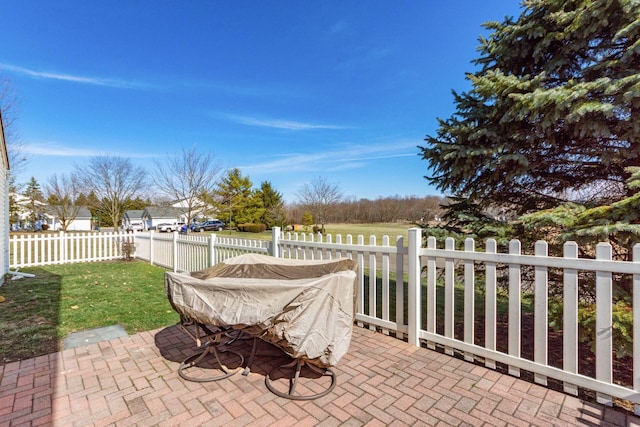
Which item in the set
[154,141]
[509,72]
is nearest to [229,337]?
[509,72]

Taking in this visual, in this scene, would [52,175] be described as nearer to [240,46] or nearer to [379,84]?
[240,46]

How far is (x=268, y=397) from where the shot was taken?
7.77 feet

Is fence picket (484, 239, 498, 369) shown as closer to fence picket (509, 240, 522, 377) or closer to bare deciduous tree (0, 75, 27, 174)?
fence picket (509, 240, 522, 377)

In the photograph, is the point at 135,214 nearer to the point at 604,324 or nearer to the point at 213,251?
the point at 213,251

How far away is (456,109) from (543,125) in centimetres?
136

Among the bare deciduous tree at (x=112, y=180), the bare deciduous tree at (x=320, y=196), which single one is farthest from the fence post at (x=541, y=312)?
the bare deciduous tree at (x=320, y=196)

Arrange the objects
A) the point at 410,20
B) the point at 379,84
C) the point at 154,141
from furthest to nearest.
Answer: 1. the point at 154,141
2. the point at 379,84
3. the point at 410,20

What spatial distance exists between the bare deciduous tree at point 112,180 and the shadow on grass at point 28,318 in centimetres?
1998

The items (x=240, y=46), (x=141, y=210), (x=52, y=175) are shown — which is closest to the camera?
(x=240, y=46)

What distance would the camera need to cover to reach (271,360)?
305cm

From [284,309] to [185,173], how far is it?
1792 cm

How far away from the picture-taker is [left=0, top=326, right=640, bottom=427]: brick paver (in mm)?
2092

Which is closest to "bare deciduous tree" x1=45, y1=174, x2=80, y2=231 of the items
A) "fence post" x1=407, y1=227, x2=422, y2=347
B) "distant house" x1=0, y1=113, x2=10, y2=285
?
"distant house" x1=0, y1=113, x2=10, y2=285

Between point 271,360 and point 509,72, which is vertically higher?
point 509,72
